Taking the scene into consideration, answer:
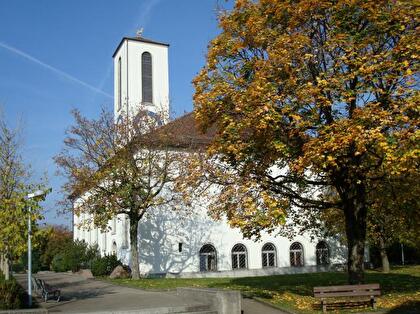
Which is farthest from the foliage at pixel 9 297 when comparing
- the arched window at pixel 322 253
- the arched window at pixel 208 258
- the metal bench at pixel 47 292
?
the arched window at pixel 322 253

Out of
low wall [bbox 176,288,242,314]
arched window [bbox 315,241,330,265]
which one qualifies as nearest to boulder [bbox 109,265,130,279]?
arched window [bbox 315,241,330,265]

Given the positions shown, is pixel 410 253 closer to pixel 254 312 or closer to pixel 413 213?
pixel 413 213

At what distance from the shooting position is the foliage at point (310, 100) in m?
13.6

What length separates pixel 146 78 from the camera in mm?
Answer: 49094

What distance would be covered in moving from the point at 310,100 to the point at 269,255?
24.9 metres

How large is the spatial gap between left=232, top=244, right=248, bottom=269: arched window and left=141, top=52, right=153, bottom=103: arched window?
18.4m

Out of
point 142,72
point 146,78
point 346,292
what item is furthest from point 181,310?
point 142,72

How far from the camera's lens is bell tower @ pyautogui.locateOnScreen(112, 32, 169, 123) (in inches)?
1900

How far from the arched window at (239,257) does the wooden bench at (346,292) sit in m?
21.2

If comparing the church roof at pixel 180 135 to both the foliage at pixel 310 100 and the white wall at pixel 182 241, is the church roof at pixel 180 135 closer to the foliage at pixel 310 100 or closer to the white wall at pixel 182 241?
the white wall at pixel 182 241

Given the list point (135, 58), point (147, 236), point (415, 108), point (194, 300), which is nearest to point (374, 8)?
point (415, 108)

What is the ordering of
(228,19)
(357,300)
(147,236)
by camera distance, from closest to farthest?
(357,300) < (228,19) < (147,236)

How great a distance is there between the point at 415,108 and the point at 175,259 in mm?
23381

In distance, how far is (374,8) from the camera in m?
14.7
